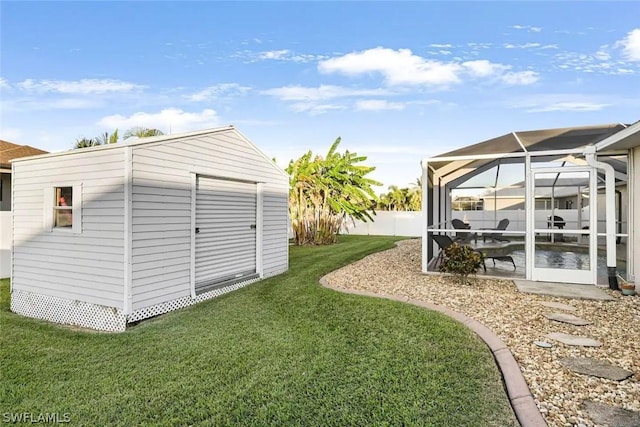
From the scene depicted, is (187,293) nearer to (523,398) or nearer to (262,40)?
(523,398)

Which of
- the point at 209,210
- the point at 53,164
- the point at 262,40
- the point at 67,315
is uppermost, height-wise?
the point at 262,40

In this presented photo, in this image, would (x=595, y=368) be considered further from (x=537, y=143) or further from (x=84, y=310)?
(x=84, y=310)

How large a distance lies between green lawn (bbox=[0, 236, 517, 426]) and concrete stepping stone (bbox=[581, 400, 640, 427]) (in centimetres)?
65

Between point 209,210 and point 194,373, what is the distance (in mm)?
4333

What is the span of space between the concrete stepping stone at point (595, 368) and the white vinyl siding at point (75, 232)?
6419mm

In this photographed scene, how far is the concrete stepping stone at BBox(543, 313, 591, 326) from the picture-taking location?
17.8ft

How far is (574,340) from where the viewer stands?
4.73 meters

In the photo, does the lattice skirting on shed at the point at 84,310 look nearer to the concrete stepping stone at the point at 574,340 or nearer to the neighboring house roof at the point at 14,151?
the concrete stepping stone at the point at 574,340

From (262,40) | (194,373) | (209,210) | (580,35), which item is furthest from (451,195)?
(194,373)

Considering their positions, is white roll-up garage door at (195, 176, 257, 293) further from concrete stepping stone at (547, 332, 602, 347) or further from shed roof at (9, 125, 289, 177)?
concrete stepping stone at (547, 332, 602, 347)

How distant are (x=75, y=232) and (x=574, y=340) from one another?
320 inches

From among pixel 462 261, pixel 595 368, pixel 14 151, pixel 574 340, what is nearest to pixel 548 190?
pixel 462 261

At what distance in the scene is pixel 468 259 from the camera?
7785 mm

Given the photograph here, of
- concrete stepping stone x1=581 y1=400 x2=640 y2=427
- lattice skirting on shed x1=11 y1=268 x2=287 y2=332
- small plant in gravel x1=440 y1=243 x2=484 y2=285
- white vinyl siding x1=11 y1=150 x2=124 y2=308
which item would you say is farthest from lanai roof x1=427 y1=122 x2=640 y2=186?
white vinyl siding x1=11 y1=150 x2=124 y2=308
